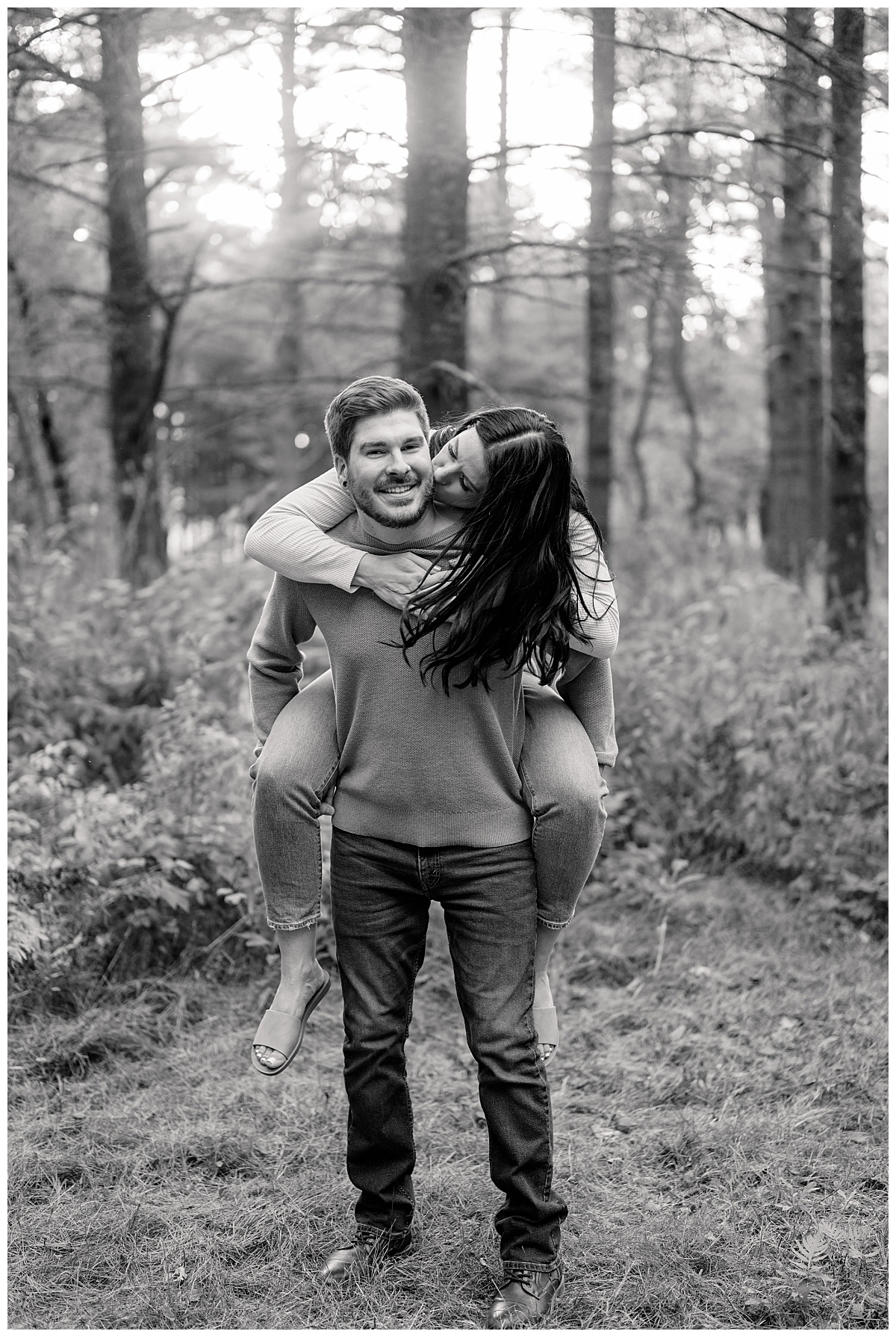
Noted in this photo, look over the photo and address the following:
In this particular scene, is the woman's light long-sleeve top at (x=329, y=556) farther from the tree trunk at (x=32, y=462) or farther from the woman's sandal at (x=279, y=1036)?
the tree trunk at (x=32, y=462)

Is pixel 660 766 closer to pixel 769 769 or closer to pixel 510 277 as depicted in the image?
pixel 769 769

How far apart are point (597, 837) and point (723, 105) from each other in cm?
724

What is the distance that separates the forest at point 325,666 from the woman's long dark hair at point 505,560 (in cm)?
159

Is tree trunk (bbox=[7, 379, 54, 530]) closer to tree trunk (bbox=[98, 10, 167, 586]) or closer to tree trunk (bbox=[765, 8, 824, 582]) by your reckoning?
tree trunk (bbox=[98, 10, 167, 586])

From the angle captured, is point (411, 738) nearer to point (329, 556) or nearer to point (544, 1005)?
point (329, 556)

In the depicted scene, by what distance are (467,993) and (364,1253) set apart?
28.6 inches

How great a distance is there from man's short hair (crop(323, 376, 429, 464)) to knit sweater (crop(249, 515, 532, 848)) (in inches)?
9.0

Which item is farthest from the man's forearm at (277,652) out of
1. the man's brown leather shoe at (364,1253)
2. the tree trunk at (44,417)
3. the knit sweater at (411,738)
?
the tree trunk at (44,417)

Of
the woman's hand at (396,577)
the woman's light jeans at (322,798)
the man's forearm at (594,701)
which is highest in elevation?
the woman's hand at (396,577)

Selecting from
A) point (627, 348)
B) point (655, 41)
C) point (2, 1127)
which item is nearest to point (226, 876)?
point (2, 1127)

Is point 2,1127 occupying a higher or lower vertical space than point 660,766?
lower

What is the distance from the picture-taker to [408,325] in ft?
20.9

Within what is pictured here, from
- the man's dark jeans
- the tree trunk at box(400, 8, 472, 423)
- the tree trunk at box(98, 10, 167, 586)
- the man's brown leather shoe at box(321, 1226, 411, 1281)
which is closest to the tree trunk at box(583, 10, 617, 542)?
the tree trunk at box(400, 8, 472, 423)

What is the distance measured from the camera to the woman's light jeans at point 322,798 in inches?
105
